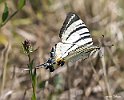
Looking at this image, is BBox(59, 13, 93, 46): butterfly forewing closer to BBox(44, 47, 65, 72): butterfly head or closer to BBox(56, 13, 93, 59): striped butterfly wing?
BBox(56, 13, 93, 59): striped butterfly wing

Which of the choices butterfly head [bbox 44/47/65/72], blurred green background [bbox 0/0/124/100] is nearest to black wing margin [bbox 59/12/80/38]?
butterfly head [bbox 44/47/65/72]

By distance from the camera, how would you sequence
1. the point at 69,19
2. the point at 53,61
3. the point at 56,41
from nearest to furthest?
the point at 53,61
the point at 69,19
the point at 56,41

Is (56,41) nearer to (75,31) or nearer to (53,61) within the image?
(75,31)

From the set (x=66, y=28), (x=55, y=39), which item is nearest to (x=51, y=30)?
(x=55, y=39)

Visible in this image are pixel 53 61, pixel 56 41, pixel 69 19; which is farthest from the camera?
pixel 56 41

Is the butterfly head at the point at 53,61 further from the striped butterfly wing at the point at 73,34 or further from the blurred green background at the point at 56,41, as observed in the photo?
the blurred green background at the point at 56,41

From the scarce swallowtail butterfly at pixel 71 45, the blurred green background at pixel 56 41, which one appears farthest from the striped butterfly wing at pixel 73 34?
the blurred green background at pixel 56 41

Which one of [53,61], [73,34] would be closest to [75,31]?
[73,34]
